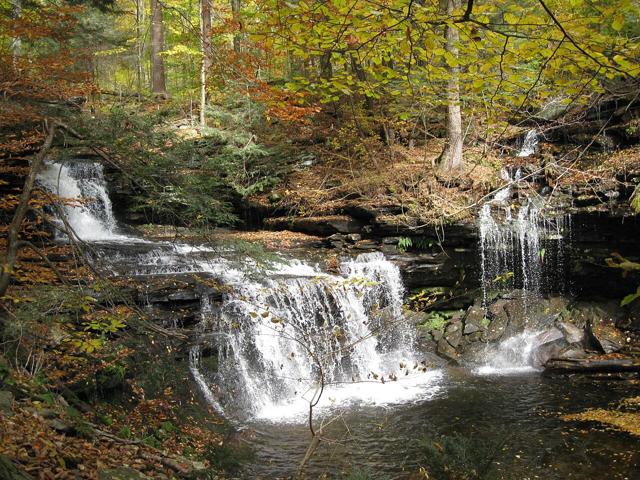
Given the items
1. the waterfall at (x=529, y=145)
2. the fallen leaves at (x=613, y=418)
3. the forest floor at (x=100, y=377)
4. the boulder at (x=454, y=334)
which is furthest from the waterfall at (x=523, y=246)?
the fallen leaves at (x=613, y=418)

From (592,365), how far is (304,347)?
5.80 metres

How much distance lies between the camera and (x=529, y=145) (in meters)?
13.9

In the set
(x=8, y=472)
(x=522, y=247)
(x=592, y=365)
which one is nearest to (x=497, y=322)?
(x=522, y=247)

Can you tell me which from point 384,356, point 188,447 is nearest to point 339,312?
point 384,356

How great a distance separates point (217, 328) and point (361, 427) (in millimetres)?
3050

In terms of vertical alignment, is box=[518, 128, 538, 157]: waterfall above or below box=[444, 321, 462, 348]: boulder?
above

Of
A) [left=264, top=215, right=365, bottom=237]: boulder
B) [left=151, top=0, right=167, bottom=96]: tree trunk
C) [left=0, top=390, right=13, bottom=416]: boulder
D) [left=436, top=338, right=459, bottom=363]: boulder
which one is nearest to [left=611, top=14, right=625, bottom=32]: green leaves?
[left=0, top=390, right=13, bottom=416]: boulder

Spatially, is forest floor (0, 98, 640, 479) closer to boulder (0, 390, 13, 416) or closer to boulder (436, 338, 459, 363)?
boulder (0, 390, 13, 416)

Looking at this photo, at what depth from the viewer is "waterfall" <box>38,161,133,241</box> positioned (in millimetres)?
12688

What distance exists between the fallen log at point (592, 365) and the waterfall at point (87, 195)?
1039cm

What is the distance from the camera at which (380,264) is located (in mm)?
11586

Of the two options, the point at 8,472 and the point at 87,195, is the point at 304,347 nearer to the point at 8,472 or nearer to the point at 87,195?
the point at 8,472

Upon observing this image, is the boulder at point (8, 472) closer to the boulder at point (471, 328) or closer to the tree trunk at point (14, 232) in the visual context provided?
the tree trunk at point (14, 232)

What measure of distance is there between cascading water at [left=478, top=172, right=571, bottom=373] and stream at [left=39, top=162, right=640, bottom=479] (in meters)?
0.03
